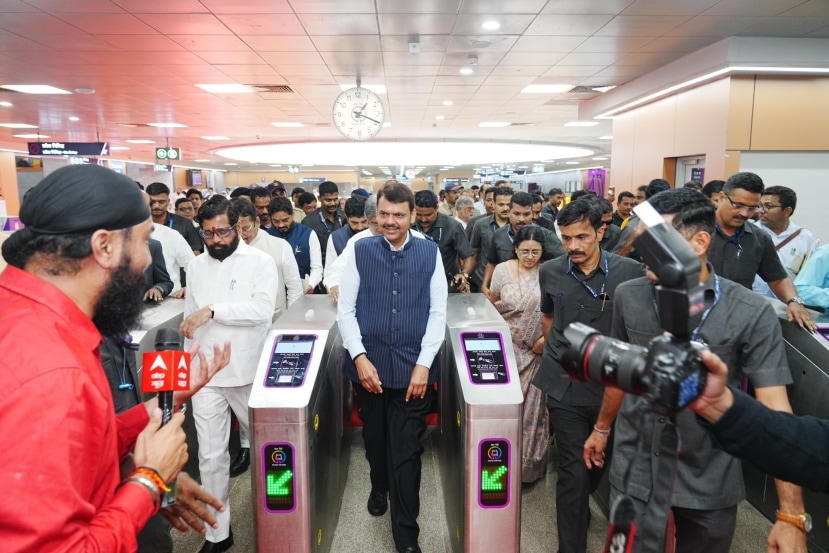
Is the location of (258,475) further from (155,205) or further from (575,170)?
(575,170)

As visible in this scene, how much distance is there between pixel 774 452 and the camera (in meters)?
1.06

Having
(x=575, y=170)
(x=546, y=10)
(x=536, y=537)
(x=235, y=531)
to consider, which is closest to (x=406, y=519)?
(x=536, y=537)

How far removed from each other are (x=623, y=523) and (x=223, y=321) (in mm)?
2031

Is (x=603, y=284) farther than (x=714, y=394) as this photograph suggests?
Yes

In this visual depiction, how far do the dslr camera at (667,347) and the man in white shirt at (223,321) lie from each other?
199cm

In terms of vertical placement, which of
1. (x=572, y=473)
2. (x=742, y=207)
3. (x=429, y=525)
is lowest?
(x=429, y=525)

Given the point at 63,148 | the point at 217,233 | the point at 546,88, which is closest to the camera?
the point at 217,233

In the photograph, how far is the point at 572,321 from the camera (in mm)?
2445

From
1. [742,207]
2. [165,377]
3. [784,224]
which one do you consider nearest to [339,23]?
[742,207]

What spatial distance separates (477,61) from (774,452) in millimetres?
6162

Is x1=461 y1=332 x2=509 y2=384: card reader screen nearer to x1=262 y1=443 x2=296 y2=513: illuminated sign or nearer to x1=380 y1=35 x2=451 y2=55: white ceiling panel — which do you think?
x1=262 y1=443 x2=296 y2=513: illuminated sign

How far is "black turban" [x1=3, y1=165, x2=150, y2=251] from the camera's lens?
113 cm

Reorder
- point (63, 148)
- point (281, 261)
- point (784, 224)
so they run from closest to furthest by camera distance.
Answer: point (281, 261) → point (784, 224) → point (63, 148)

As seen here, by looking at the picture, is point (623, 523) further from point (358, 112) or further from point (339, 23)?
point (358, 112)
